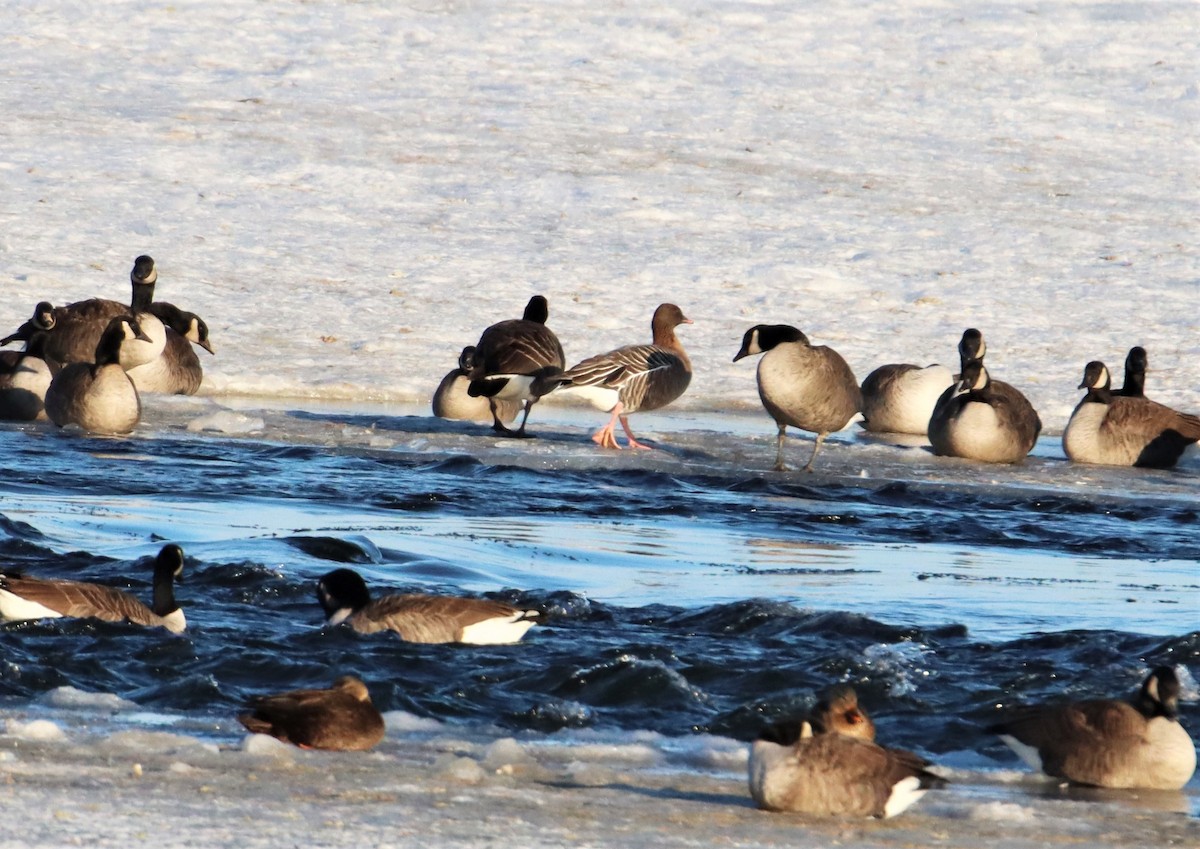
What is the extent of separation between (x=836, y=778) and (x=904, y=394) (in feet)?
31.6

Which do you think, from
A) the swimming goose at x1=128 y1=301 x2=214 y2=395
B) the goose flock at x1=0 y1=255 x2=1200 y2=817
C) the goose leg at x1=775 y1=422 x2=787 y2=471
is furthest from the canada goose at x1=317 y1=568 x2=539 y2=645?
the swimming goose at x1=128 y1=301 x2=214 y2=395

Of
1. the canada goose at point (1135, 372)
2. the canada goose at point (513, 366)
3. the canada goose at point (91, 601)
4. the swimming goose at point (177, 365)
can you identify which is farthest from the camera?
the swimming goose at point (177, 365)

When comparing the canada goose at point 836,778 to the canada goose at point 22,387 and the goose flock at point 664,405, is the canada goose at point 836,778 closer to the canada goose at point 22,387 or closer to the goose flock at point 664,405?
the goose flock at point 664,405

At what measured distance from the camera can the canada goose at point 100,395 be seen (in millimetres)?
12086

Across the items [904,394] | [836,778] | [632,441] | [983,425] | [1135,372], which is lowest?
[836,778]

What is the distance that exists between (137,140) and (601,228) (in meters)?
6.35

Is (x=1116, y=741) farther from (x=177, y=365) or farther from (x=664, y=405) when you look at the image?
(x=177, y=365)

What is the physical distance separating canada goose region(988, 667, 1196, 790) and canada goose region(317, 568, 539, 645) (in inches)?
78.9

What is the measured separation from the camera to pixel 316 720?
5.06 meters

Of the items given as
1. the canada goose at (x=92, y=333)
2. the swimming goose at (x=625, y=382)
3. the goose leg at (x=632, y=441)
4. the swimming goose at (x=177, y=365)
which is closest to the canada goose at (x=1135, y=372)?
the swimming goose at (x=625, y=382)

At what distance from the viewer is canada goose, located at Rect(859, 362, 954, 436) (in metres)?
13.9

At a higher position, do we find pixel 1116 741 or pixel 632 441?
pixel 632 441

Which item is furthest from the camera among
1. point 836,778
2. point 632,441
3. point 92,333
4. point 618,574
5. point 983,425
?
point 92,333

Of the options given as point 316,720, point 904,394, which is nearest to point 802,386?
point 904,394
